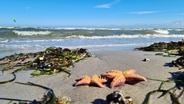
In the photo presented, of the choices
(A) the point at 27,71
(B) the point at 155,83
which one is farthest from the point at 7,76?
(B) the point at 155,83

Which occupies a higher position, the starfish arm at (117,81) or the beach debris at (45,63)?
the starfish arm at (117,81)

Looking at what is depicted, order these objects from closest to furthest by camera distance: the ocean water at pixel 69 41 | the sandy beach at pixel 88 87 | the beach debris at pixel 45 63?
1. the sandy beach at pixel 88 87
2. the beach debris at pixel 45 63
3. the ocean water at pixel 69 41

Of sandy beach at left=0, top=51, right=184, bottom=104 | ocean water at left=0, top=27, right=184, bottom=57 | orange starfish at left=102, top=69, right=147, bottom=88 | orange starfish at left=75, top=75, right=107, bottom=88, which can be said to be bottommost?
ocean water at left=0, top=27, right=184, bottom=57

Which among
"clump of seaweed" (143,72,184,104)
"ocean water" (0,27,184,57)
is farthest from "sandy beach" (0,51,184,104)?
"ocean water" (0,27,184,57)

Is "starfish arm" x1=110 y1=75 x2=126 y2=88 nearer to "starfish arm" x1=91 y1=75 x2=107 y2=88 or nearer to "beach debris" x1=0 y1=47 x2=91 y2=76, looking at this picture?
"starfish arm" x1=91 y1=75 x2=107 y2=88

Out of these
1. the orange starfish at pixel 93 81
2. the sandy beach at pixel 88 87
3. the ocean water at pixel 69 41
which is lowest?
the ocean water at pixel 69 41

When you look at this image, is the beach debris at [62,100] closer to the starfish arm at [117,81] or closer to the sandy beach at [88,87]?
the sandy beach at [88,87]

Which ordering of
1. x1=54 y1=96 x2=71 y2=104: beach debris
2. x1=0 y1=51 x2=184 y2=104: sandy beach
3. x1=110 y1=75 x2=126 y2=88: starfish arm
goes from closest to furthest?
1. x1=54 y1=96 x2=71 y2=104: beach debris
2. x1=0 y1=51 x2=184 y2=104: sandy beach
3. x1=110 y1=75 x2=126 y2=88: starfish arm

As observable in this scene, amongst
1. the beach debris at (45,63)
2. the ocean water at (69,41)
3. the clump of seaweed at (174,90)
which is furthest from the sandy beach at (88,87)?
the ocean water at (69,41)

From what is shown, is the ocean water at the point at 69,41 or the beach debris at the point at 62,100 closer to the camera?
the beach debris at the point at 62,100

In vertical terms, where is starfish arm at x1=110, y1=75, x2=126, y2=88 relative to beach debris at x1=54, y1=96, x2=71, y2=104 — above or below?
above

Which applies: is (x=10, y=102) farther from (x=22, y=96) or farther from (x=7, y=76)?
(x=7, y=76)

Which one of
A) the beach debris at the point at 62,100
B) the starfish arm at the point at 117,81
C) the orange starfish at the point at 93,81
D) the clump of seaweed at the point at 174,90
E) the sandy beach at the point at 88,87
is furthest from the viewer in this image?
the orange starfish at the point at 93,81

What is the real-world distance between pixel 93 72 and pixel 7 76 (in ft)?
6.26
